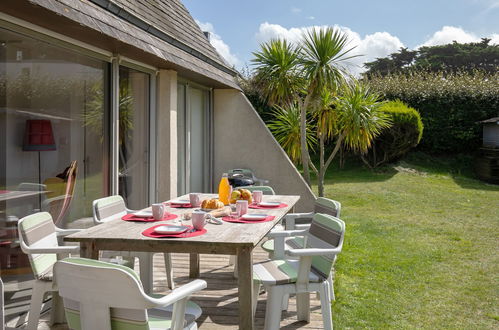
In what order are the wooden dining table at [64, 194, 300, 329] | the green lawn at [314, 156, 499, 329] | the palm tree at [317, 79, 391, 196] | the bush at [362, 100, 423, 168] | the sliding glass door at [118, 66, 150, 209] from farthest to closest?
1. the bush at [362, 100, 423, 168]
2. the palm tree at [317, 79, 391, 196]
3. the sliding glass door at [118, 66, 150, 209]
4. the green lawn at [314, 156, 499, 329]
5. the wooden dining table at [64, 194, 300, 329]

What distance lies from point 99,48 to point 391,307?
3710 mm

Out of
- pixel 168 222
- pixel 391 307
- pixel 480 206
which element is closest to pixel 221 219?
pixel 168 222

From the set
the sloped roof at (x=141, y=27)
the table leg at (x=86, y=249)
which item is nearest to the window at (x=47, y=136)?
the sloped roof at (x=141, y=27)

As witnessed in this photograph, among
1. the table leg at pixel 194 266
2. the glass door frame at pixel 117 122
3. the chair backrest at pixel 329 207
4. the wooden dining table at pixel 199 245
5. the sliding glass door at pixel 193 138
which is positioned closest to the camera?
the wooden dining table at pixel 199 245

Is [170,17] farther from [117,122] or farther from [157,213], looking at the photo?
Result: [157,213]

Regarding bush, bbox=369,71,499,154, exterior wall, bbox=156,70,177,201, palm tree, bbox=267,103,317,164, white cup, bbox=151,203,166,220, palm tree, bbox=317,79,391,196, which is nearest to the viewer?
white cup, bbox=151,203,166,220

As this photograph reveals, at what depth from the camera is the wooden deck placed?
11.7ft

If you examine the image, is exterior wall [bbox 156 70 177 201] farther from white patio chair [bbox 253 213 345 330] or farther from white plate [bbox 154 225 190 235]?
white plate [bbox 154 225 190 235]

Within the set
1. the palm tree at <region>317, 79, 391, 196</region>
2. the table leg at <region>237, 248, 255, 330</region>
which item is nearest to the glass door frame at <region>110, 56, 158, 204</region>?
the table leg at <region>237, 248, 255, 330</region>

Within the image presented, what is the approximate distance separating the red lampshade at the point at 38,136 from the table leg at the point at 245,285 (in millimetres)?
2004

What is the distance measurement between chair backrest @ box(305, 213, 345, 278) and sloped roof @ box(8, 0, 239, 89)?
2.28 m

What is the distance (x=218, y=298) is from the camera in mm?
4113

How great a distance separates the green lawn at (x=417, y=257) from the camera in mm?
4082

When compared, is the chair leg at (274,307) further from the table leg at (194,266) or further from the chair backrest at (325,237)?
the table leg at (194,266)
